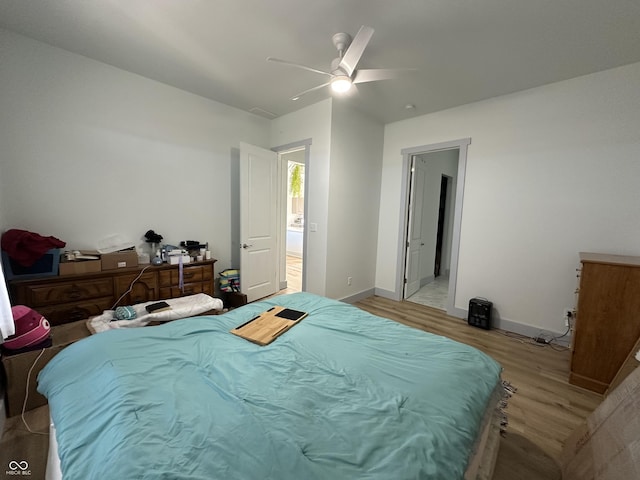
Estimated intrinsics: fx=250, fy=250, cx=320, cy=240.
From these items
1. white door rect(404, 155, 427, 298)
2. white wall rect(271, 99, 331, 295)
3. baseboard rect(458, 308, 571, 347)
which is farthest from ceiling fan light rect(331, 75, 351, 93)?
baseboard rect(458, 308, 571, 347)

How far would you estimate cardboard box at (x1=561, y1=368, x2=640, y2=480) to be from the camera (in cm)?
102

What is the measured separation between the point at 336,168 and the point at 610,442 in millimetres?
3142

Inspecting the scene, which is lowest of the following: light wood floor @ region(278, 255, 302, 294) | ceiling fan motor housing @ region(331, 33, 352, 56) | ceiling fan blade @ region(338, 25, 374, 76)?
light wood floor @ region(278, 255, 302, 294)

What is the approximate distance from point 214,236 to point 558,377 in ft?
13.4

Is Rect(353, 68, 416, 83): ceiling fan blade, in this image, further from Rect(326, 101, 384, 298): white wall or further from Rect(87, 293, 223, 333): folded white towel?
Rect(87, 293, 223, 333): folded white towel

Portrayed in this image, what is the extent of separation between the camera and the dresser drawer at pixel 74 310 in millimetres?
2178

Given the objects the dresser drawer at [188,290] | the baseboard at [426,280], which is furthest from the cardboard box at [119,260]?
the baseboard at [426,280]

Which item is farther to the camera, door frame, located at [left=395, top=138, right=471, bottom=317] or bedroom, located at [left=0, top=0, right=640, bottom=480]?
door frame, located at [left=395, top=138, right=471, bottom=317]

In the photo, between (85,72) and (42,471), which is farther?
(85,72)

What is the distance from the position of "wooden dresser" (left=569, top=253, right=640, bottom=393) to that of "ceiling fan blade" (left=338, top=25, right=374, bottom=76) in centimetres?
247

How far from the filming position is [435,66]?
246cm

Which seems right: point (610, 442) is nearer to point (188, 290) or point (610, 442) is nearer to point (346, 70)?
point (346, 70)

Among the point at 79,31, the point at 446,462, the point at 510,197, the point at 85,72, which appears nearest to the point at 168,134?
the point at 85,72

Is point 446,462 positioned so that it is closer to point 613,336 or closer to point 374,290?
point 613,336
